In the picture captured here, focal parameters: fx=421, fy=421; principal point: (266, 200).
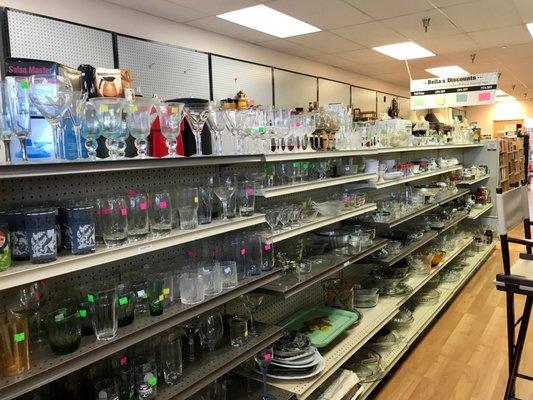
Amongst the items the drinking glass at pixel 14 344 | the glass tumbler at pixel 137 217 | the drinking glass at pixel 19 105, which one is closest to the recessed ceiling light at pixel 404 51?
the glass tumbler at pixel 137 217

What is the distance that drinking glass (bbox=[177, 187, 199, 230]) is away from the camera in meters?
1.81

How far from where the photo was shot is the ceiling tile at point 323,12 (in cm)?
379

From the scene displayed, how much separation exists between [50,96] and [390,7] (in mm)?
3537

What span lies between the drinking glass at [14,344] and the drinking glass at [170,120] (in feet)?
2.54

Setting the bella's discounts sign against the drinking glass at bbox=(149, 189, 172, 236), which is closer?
the drinking glass at bbox=(149, 189, 172, 236)

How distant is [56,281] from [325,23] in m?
3.81

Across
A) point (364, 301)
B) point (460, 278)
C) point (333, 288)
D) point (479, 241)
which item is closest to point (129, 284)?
point (333, 288)

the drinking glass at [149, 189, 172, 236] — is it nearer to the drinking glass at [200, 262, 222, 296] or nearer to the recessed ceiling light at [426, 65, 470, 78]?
the drinking glass at [200, 262, 222, 296]

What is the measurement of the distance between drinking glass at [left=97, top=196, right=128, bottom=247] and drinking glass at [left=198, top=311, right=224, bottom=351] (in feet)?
2.30

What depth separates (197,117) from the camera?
1.85 metres

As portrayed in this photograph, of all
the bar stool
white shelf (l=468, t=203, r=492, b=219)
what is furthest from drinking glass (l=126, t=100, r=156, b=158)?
white shelf (l=468, t=203, r=492, b=219)

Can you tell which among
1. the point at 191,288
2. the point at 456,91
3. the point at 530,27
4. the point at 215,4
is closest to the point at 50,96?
the point at 191,288

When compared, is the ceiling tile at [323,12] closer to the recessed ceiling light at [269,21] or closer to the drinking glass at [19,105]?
the recessed ceiling light at [269,21]

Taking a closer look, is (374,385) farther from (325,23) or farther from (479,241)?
(479,241)
